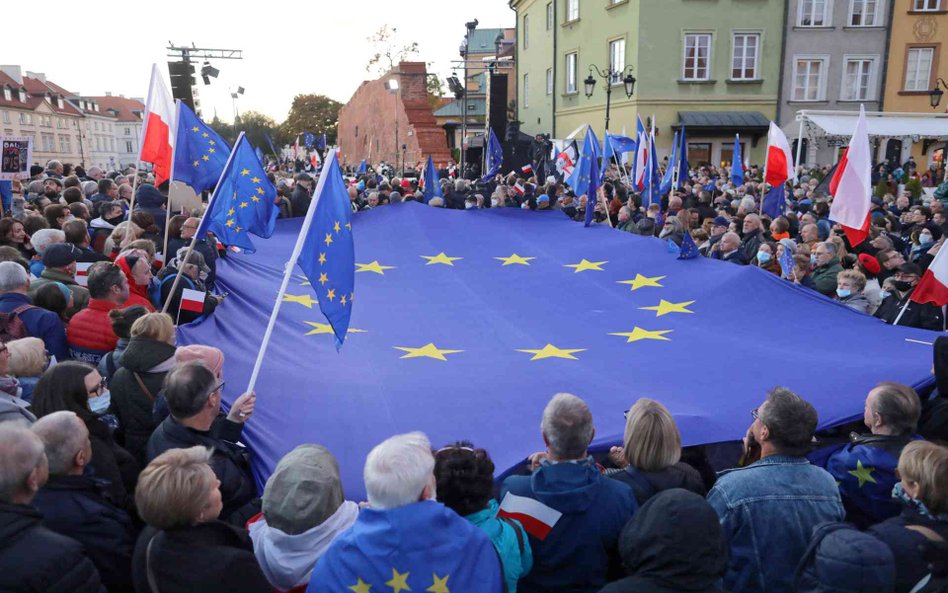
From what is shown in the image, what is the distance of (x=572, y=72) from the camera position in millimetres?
33312

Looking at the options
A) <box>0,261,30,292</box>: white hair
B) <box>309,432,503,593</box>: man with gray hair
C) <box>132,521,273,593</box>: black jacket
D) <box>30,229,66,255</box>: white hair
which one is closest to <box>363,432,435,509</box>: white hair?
<box>309,432,503,593</box>: man with gray hair

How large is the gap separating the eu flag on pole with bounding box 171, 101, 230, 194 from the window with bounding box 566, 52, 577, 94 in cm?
2877

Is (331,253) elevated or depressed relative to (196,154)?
depressed

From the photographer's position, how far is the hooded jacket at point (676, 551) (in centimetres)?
218

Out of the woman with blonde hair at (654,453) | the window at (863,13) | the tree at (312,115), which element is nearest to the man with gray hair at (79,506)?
the woman with blonde hair at (654,453)

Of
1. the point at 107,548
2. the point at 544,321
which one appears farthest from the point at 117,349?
the point at 544,321

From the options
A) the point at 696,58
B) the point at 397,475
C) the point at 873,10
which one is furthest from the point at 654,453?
the point at 873,10

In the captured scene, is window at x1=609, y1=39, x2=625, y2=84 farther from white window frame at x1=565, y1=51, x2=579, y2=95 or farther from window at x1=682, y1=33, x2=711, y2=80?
white window frame at x1=565, y1=51, x2=579, y2=95

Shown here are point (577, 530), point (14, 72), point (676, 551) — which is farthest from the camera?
point (14, 72)

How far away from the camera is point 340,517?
2.71 meters

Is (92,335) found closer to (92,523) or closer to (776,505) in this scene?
(92,523)

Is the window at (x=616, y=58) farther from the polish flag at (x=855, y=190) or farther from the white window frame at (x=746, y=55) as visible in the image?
the polish flag at (x=855, y=190)

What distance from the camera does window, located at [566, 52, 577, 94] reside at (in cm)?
3303

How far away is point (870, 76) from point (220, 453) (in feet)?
107
